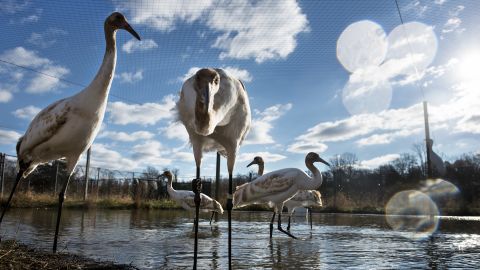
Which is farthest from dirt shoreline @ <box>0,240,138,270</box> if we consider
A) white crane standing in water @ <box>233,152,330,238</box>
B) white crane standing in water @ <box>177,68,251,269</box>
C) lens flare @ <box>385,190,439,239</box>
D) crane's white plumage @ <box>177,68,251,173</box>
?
lens flare @ <box>385,190,439,239</box>

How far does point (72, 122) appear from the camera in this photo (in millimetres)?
5023

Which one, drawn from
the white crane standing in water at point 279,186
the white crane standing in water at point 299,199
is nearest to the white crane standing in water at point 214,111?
the white crane standing in water at point 279,186

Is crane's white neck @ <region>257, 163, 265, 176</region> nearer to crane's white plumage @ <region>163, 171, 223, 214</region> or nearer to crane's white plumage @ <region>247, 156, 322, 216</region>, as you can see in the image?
crane's white plumage @ <region>247, 156, 322, 216</region>

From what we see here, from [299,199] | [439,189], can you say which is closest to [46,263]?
[299,199]

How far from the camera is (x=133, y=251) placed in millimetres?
5383

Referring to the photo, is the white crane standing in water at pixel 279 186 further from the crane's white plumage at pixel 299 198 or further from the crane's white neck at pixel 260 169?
the crane's white neck at pixel 260 169

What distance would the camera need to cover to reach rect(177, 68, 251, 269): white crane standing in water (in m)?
3.50

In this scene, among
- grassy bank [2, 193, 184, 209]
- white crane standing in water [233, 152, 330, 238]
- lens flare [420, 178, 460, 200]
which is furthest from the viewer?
lens flare [420, 178, 460, 200]

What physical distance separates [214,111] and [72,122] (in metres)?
2.28

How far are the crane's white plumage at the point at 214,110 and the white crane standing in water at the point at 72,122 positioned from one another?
1318 millimetres

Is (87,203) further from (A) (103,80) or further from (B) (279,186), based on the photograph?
(A) (103,80)

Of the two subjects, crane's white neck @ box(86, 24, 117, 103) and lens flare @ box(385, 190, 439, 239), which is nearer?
crane's white neck @ box(86, 24, 117, 103)

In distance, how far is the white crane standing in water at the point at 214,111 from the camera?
3500 mm

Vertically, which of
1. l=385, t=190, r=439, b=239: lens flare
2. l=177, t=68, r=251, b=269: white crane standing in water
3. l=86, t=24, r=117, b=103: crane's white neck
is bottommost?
l=385, t=190, r=439, b=239: lens flare
